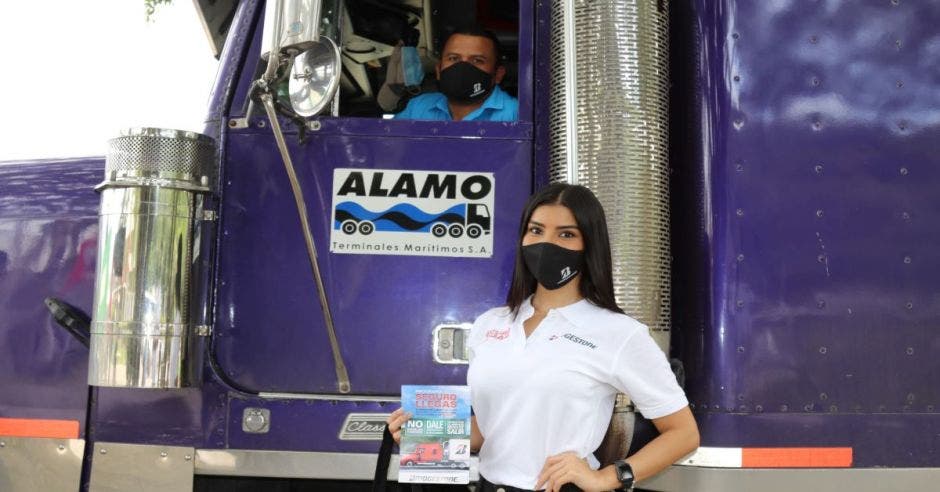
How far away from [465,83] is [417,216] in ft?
1.77

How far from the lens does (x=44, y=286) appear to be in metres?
3.28

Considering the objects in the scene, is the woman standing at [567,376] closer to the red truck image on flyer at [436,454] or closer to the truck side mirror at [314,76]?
the red truck image on flyer at [436,454]

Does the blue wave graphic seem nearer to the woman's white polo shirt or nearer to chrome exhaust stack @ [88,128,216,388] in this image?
chrome exhaust stack @ [88,128,216,388]

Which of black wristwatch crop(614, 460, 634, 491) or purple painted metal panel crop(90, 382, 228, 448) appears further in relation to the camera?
purple painted metal panel crop(90, 382, 228, 448)

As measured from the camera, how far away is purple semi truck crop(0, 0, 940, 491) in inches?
113

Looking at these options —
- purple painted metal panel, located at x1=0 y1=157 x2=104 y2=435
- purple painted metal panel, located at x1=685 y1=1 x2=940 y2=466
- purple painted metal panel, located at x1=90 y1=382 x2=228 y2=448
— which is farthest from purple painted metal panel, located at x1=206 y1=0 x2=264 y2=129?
purple painted metal panel, located at x1=685 y1=1 x2=940 y2=466

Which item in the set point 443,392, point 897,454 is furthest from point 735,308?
point 443,392

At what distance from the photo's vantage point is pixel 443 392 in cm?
206

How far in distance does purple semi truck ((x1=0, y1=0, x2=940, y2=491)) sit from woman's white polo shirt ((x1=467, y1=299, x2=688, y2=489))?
1.86 feet

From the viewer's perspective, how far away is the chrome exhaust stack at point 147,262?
114 inches

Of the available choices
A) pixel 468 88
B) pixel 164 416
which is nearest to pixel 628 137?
pixel 468 88

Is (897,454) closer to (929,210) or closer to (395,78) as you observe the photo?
(929,210)

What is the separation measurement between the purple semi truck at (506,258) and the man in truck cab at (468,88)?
0.50 ft

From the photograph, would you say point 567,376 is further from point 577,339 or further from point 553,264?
point 553,264
